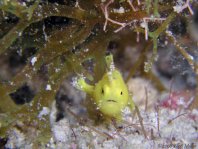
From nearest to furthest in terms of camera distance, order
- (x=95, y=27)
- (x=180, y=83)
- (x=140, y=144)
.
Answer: (x=140, y=144) < (x=95, y=27) < (x=180, y=83)

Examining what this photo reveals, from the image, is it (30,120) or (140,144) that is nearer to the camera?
(140,144)

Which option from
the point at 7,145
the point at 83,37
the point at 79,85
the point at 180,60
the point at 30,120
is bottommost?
the point at 7,145

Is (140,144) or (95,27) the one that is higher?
(95,27)

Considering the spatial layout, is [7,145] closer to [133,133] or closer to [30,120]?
[30,120]

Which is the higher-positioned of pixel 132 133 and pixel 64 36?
pixel 64 36

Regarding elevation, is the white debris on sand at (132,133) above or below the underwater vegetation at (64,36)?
below

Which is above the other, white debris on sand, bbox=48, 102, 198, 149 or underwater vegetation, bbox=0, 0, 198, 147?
underwater vegetation, bbox=0, 0, 198, 147

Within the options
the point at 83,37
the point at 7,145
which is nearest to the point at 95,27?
the point at 83,37

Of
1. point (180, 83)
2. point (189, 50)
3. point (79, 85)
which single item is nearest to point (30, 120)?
point (79, 85)

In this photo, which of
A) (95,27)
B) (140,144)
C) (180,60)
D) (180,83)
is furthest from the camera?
(180,83)
